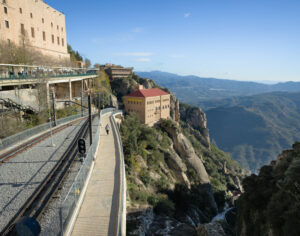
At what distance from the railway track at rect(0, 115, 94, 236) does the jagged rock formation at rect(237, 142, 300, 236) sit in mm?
13528

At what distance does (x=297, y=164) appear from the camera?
14.7 metres

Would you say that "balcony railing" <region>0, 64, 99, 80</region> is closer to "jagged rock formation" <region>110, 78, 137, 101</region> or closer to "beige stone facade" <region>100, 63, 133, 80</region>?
"jagged rock formation" <region>110, 78, 137, 101</region>

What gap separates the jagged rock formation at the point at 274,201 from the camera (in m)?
12.8

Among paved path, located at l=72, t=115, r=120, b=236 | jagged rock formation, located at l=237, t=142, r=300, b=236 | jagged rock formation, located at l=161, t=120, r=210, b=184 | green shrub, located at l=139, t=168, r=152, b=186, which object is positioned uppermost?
paved path, located at l=72, t=115, r=120, b=236

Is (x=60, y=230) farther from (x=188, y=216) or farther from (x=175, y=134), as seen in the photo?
(x=175, y=134)

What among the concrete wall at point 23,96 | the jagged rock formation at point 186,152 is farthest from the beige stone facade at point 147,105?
the concrete wall at point 23,96

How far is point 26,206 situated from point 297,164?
55.7ft

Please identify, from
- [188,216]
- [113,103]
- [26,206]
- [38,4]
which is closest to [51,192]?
[26,206]

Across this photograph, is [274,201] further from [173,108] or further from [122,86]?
[122,86]

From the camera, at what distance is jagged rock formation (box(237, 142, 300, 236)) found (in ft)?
42.0

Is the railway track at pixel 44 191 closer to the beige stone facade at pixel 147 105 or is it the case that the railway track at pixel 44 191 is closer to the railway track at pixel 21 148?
the railway track at pixel 21 148

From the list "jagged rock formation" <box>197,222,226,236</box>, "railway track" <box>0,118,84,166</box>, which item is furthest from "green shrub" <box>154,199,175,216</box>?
"railway track" <box>0,118,84,166</box>

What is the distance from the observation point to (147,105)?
159ft

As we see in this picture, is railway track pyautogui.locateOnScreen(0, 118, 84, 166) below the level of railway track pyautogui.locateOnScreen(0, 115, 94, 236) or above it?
above
